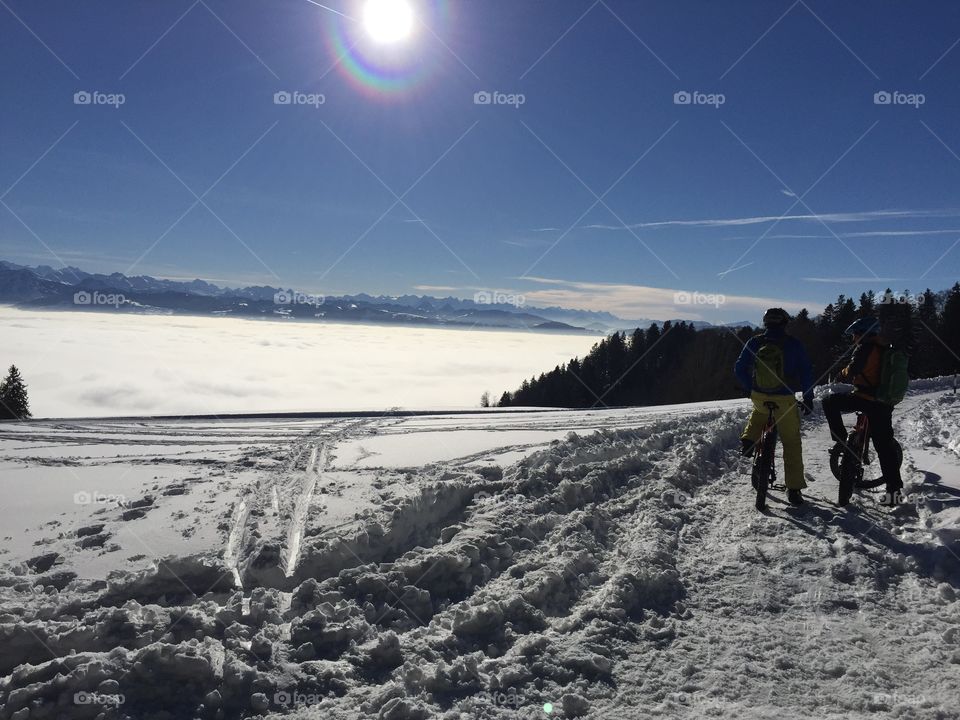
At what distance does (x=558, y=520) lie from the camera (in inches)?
245

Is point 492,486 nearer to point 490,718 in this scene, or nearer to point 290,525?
point 290,525

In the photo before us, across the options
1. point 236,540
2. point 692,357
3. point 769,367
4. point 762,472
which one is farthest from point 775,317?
point 692,357

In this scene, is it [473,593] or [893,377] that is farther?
[893,377]

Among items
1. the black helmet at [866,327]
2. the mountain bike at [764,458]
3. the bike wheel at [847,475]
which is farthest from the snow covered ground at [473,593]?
the black helmet at [866,327]

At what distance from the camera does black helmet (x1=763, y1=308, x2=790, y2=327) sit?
Answer: 6660 mm

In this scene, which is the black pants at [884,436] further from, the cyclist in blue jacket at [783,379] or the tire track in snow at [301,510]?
the tire track in snow at [301,510]

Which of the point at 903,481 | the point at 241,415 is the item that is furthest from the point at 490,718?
the point at 241,415

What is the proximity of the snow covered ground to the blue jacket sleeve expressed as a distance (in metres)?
1.47

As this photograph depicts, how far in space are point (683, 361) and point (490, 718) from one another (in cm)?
7187

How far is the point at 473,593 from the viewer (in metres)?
4.80

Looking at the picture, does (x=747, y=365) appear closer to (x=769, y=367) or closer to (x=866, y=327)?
(x=769, y=367)

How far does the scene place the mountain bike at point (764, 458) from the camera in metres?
6.64

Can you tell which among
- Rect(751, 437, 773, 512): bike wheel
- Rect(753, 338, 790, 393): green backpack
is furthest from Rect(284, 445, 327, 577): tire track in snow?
Rect(753, 338, 790, 393): green backpack

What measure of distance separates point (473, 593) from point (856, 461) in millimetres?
4891
